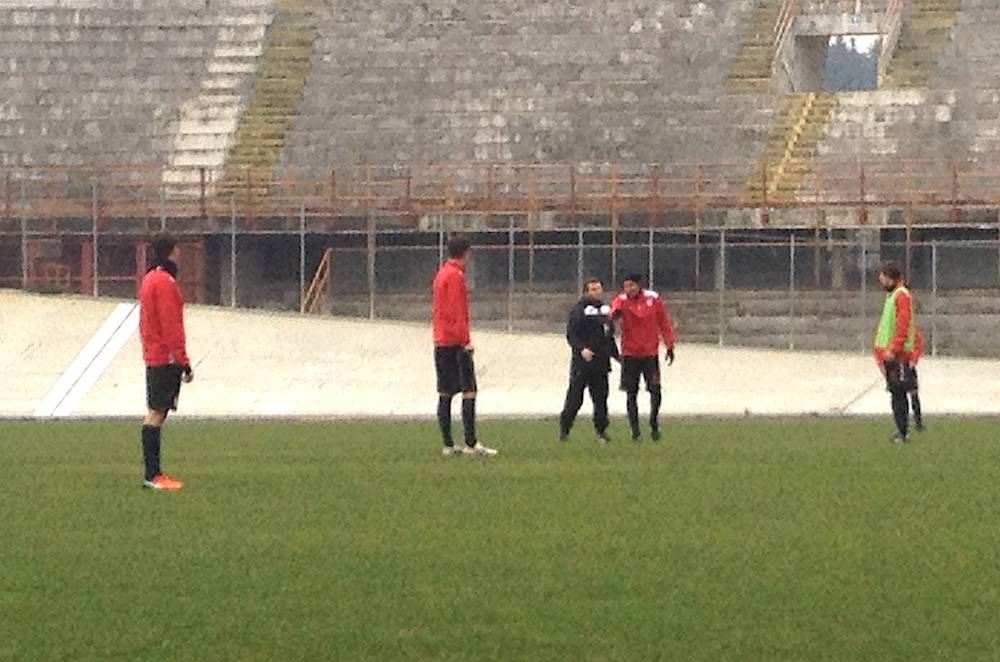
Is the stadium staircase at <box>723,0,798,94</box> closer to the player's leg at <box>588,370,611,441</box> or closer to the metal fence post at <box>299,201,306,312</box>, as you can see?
the metal fence post at <box>299,201,306,312</box>

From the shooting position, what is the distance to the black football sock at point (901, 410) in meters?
28.2

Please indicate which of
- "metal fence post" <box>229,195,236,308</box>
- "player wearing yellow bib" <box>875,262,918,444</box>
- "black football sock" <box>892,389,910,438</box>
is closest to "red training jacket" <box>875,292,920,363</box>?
"player wearing yellow bib" <box>875,262,918,444</box>

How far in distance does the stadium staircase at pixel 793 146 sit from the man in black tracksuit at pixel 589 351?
22.1 meters

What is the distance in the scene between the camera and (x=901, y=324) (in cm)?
2905

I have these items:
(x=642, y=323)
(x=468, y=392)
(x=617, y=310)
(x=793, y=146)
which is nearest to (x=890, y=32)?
(x=793, y=146)

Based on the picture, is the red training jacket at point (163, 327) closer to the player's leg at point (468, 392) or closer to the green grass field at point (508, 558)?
the green grass field at point (508, 558)

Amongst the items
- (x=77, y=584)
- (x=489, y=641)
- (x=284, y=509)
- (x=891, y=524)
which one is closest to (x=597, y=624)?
(x=489, y=641)

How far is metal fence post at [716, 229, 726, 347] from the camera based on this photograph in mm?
48756

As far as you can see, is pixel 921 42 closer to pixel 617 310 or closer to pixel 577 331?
pixel 617 310

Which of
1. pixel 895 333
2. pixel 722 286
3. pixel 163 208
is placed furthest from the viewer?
pixel 163 208

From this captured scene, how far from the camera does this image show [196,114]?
189 feet

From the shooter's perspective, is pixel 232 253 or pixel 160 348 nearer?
pixel 160 348

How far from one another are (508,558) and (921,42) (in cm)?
4276

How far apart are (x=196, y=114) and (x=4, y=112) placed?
12.1ft
